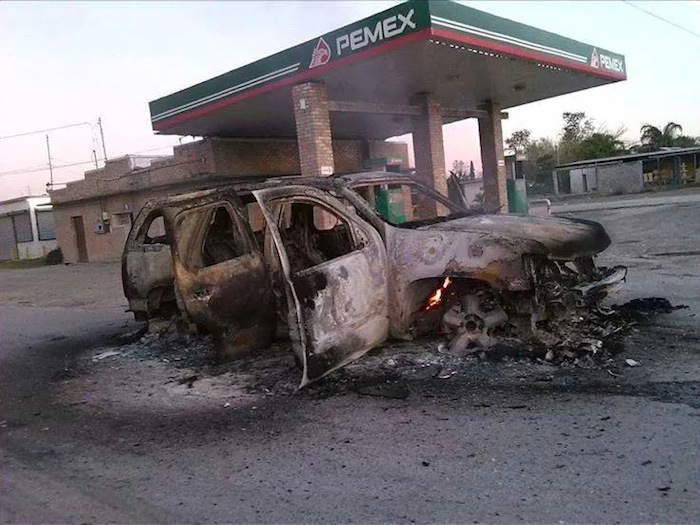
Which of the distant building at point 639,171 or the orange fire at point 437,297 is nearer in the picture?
the orange fire at point 437,297

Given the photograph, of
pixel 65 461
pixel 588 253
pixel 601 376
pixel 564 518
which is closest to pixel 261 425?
pixel 65 461

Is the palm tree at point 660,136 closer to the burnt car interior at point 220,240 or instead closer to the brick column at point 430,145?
the brick column at point 430,145

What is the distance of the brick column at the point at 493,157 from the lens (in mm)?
19391

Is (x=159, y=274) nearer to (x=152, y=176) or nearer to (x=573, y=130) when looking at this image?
(x=152, y=176)

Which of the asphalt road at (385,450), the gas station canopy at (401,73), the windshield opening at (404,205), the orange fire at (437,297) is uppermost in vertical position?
the gas station canopy at (401,73)

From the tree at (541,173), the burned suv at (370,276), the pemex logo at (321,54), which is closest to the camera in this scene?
the burned suv at (370,276)

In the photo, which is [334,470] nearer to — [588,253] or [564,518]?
[564,518]

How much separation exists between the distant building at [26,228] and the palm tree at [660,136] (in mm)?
48351

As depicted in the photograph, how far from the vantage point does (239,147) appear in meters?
19.7

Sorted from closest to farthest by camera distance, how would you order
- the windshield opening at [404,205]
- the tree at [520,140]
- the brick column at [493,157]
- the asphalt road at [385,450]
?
the asphalt road at [385,450] < the windshield opening at [404,205] < the brick column at [493,157] < the tree at [520,140]

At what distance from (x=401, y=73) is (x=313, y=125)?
2.39 m

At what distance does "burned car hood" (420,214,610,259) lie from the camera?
17.3 feet

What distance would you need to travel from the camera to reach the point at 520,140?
208 ft

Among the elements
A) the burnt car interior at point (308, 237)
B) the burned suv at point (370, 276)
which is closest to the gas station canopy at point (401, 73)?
the burnt car interior at point (308, 237)
